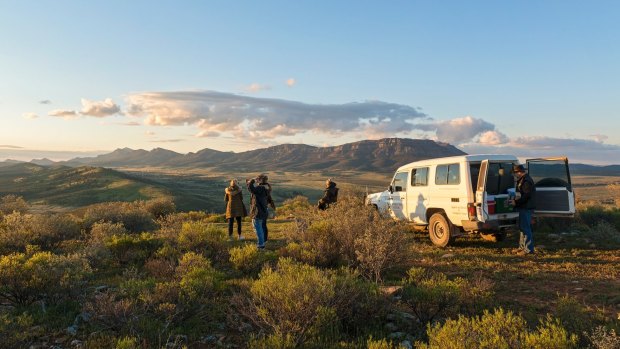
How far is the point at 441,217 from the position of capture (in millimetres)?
10531

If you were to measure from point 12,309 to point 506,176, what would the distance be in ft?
35.2

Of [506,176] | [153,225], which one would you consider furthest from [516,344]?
[153,225]

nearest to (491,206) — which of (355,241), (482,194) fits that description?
(482,194)

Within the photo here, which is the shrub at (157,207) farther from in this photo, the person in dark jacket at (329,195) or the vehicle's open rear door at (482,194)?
the vehicle's open rear door at (482,194)

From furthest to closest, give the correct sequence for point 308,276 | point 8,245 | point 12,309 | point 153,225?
point 153,225, point 8,245, point 12,309, point 308,276

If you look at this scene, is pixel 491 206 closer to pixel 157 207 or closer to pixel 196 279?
pixel 196 279

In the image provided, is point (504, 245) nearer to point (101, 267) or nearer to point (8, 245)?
point (101, 267)

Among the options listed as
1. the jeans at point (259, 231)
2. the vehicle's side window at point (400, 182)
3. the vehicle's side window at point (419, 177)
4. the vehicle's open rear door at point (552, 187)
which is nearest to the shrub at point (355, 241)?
the jeans at point (259, 231)

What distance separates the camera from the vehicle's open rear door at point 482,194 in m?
9.18

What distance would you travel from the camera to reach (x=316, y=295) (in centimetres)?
461

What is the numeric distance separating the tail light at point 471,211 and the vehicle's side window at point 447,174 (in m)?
0.71

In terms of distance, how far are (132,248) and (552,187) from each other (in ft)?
35.6

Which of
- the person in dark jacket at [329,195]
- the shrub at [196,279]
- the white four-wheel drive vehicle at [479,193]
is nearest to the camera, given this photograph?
the shrub at [196,279]

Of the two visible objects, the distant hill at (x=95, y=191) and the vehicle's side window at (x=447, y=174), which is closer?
the vehicle's side window at (x=447, y=174)
